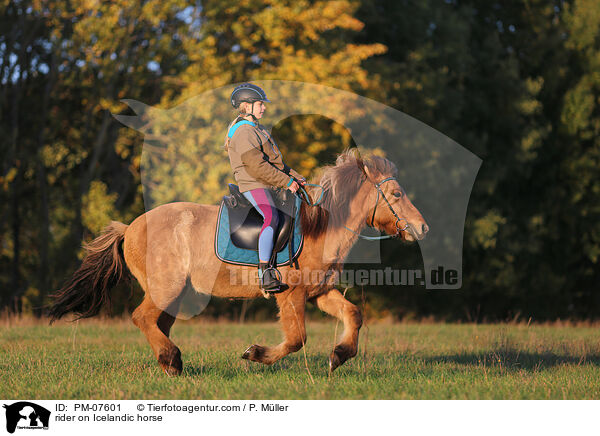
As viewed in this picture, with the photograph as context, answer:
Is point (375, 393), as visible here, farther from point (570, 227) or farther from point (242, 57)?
point (570, 227)

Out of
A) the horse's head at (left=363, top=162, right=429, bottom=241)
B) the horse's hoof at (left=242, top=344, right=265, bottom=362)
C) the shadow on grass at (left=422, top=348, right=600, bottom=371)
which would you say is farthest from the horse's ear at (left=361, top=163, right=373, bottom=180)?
the shadow on grass at (left=422, top=348, right=600, bottom=371)

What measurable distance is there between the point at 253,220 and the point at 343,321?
1.40m

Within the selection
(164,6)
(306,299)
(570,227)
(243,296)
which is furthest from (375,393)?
(570,227)

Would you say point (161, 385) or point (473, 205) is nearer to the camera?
point (161, 385)

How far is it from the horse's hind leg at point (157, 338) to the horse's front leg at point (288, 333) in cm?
73

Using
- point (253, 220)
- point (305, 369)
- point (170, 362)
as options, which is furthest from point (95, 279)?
point (305, 369)

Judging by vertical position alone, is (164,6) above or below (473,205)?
above

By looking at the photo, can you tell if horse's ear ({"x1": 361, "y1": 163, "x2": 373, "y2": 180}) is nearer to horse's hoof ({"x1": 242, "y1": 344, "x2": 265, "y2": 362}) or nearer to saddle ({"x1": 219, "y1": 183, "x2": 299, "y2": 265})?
saddle ({"x1": 219, "y1": 183, "x2": 299, "y2": 265})

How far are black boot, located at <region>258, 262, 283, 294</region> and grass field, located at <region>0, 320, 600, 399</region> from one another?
0.87m

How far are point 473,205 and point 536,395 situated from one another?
16.3 meters

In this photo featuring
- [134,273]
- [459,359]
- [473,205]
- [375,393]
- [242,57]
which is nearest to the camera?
[375,393]

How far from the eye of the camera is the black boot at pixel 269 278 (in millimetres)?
6164

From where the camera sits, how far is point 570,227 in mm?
23359

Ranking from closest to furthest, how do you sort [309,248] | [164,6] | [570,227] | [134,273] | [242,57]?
[309,248] < [134,273] < [164,6] < [242,57] < [570,227]
